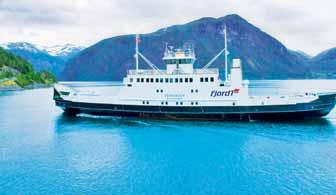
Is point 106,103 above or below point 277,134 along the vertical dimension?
above

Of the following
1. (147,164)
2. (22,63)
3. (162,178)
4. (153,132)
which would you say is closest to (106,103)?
(153,132)

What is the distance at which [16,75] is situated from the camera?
144m

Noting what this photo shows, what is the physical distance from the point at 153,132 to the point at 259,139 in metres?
11.7

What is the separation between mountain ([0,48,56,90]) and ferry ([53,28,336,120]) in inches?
4109

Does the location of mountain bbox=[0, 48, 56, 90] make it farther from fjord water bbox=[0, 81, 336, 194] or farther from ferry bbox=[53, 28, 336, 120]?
ferry bbox=[53, 28, 336, 120]

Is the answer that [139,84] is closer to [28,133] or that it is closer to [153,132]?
[153,132]

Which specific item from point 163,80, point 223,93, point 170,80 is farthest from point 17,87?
point 223,93

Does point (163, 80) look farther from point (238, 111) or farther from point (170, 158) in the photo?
point (170, 158)

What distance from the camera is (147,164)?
80.8ft

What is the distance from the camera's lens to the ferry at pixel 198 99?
3888 cm

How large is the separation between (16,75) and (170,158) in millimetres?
137792

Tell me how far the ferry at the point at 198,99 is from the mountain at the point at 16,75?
104m

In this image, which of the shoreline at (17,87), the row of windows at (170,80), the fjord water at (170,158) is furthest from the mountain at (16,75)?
the row of windows at (170,80)

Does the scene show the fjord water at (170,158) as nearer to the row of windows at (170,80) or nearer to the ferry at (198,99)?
the ferry at (198,99)
